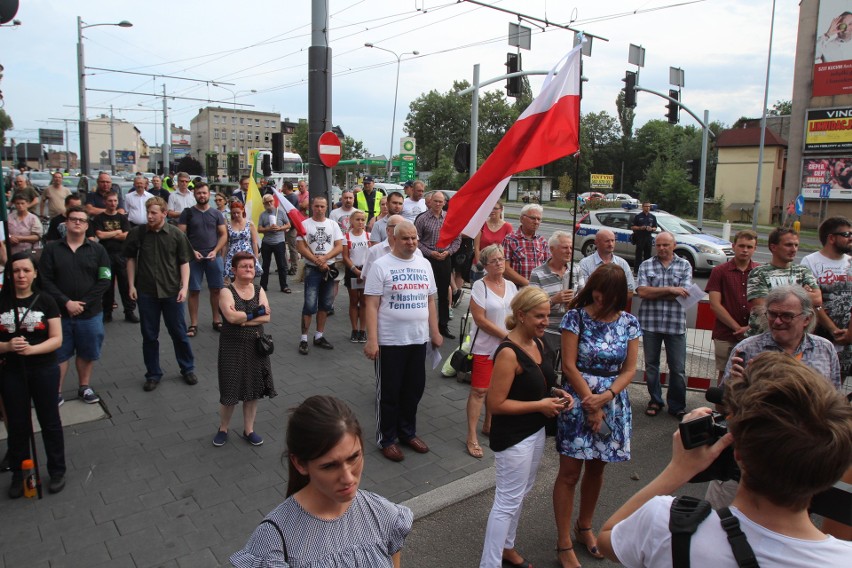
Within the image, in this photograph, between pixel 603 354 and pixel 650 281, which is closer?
pixel 603 354

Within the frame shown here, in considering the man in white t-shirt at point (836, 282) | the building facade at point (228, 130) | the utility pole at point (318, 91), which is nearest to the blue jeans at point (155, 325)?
the utility pole at point (318, 91)

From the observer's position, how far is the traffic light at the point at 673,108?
22375 mm

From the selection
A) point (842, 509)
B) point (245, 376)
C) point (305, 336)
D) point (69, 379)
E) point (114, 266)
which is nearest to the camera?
point (842, 509)

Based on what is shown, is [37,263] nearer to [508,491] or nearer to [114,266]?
[114,266]

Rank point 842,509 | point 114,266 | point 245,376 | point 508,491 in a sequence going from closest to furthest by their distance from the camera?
point 842,509
point 508,491
point 245,376
point 114,266

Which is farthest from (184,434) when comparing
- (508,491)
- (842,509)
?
(842,509)

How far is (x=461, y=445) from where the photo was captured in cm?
524

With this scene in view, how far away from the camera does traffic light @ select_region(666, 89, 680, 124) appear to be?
22.4m

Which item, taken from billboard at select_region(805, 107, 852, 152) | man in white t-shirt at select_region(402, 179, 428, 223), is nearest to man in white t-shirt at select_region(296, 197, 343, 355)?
man in white t-shirt at select_region(402, 179, 428, 223)

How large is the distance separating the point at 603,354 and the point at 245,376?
294 cm

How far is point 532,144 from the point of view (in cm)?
477

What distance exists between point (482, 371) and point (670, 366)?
2.10 meters

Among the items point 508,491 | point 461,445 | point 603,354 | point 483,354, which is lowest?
point 461,445

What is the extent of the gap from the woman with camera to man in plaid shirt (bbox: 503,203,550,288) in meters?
3.06
